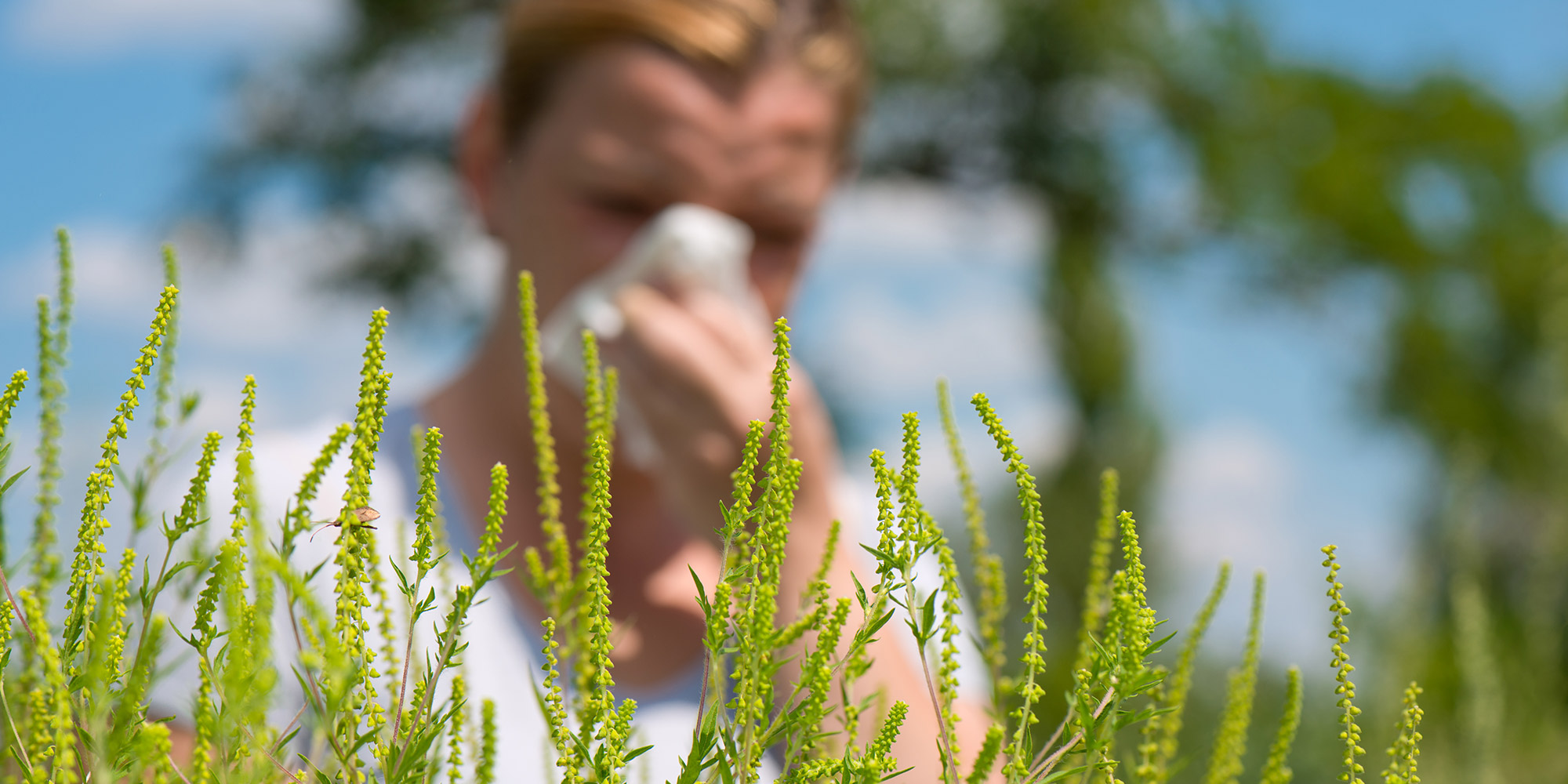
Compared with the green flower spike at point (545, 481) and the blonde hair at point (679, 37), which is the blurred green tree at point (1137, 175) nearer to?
the blonde hair at point (679, 37)

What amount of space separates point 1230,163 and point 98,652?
13.5 metres

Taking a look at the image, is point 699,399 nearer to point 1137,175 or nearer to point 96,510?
point 96,510

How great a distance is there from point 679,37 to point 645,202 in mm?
330

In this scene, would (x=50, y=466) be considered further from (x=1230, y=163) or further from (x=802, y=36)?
(x=1230, y=163)

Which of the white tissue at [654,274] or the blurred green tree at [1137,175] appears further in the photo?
the blurred green tree at [1137,175]

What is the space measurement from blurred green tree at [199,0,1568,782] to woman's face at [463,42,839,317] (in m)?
8.03

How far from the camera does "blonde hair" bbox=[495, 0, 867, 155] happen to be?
7.01 feet

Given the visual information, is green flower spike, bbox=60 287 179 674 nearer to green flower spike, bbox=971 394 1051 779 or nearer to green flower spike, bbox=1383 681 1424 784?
green flower spike, bbox=971 394 1051 779

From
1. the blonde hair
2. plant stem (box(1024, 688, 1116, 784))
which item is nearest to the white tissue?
the blonde hair

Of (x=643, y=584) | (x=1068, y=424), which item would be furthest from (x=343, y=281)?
(x=643, y=584)

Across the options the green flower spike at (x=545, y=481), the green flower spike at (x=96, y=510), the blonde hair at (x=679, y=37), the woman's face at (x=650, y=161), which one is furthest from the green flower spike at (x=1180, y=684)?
the blonde hair at (x=679, y=37)

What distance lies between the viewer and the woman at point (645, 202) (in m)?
1.84

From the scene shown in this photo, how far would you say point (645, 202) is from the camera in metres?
2.06

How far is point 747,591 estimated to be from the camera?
408 mm
